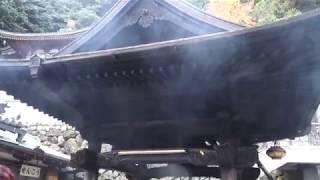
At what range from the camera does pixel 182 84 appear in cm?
451

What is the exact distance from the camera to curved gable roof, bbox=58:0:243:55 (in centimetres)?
479

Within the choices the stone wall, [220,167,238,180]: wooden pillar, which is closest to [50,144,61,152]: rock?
the stone wall

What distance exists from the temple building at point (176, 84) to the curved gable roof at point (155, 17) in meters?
0.01

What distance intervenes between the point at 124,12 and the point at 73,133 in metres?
13.6

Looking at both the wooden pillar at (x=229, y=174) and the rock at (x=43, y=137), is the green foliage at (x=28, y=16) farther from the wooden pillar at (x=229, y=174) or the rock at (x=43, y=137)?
the wooden pillar at (x=229, y=174)

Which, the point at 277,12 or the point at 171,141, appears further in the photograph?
the point at 277,12

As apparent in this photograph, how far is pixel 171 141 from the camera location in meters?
5.95

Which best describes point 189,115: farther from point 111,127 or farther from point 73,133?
point 73,133

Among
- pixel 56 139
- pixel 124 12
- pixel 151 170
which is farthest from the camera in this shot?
pixel 56 139

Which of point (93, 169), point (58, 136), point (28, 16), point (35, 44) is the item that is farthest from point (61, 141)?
point (28, 16)

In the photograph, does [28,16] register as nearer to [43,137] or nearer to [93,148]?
[43,137]

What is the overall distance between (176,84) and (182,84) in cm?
7

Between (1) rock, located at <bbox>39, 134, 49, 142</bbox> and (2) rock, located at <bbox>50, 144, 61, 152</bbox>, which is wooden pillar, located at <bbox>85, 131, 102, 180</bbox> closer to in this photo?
(2) rock, located at <bbox>50, 144, 61, 152</bbox>

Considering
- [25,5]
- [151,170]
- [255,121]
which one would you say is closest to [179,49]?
[255,121]
